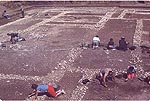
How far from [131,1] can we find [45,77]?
3440cm

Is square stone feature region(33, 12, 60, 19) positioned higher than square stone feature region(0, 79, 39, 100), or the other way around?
square stone feature region(33, 12, 60, 19)

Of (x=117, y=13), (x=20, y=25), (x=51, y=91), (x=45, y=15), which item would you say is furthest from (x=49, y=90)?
(x=117, y=13)

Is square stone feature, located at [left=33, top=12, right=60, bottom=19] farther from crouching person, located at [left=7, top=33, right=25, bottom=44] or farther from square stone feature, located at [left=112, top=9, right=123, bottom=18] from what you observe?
crouching person, located at [left=7, top=33, right=25, bottom=44]

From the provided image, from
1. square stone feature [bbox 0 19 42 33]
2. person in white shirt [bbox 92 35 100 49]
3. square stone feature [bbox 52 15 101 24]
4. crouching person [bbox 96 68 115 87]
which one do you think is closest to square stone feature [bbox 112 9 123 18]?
square stone feature [bbox 52 15 101 24]

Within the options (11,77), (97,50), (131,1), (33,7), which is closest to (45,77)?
(11,77)

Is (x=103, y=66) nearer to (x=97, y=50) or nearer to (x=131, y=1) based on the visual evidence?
(x=97, y=50)

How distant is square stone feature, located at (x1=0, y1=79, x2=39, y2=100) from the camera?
15383mm

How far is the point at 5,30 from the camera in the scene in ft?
101

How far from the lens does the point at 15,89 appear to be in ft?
53.2

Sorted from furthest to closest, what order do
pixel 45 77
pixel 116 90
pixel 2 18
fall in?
pixel 2 18 → pixel 45 77 → pixel 116 90

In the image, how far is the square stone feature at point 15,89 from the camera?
606 inches

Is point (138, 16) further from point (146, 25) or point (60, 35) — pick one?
point (60, 35)

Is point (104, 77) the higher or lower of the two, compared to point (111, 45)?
lower

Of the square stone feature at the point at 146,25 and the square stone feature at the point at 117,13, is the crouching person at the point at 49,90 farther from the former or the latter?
the square stone feature at the point at 117,13
